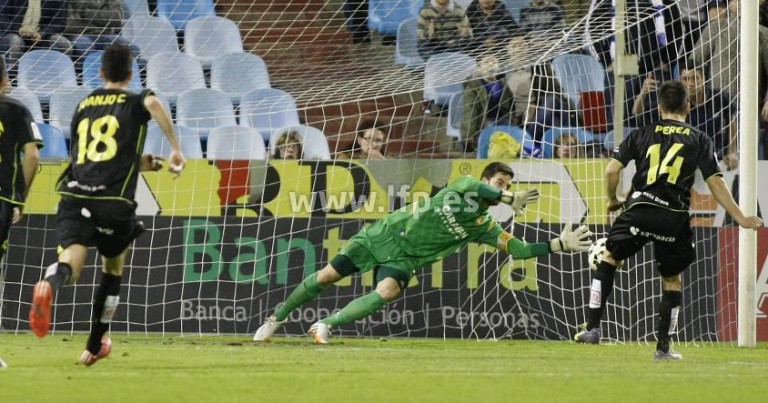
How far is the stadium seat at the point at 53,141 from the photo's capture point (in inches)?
535

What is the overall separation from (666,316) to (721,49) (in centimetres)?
417

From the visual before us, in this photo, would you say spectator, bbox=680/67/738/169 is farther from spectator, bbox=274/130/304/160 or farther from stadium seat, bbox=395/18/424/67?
spectator, bbox=274/130/304/160

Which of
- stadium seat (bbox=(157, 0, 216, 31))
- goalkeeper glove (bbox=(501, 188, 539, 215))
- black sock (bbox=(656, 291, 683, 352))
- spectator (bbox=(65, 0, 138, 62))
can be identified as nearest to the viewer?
black sock (bbox=(656, 291, 683, 352))

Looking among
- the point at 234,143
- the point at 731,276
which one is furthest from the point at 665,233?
the point at 234,143

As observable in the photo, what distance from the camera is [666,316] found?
9266 mm

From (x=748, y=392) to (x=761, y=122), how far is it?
28.8 ft

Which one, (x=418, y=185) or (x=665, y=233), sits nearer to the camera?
(x=665, y=233)

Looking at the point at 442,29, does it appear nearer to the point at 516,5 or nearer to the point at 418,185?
the point at 516,5

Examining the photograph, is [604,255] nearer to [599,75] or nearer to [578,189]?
[578,189]

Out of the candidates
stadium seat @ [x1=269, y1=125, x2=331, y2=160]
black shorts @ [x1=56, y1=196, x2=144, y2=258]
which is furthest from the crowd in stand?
black shorts @ [x1=56, y1=196, x2=144, y2=258]

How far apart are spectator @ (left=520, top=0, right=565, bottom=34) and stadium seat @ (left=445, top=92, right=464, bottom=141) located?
1.20 m

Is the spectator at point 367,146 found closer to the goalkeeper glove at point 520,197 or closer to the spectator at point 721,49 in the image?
the spectator at point 721,49

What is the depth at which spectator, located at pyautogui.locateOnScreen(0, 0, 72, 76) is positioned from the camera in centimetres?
1290

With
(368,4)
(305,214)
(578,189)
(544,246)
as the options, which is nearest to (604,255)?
(544,246)
